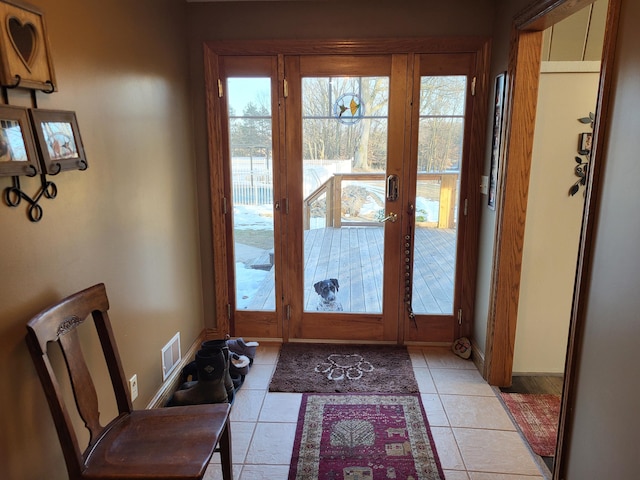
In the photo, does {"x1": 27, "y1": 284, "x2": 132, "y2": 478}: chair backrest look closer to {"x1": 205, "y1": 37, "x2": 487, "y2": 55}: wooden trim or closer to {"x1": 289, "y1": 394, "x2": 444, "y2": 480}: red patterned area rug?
{"x1": 289, "y1": 394, "x2": 444, "y2": 480}: red patterned area rug

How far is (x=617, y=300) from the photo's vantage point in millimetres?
1492

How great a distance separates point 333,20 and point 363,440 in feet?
7.95

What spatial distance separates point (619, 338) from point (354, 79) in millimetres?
2112

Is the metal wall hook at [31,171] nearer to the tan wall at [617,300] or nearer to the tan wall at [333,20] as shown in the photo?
the tan wall at [333,20]

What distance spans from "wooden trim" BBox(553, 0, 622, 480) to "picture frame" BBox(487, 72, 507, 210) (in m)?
0.98

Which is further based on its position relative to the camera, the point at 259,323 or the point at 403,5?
the point at 259,323

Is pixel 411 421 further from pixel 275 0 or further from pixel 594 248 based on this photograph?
pixel 275 0

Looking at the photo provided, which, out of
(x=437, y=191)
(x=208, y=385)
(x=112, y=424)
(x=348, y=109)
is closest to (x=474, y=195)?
(x=437, y=191)

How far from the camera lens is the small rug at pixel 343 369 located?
270cm

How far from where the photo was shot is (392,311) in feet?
10.5

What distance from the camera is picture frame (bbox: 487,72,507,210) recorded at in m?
2.57

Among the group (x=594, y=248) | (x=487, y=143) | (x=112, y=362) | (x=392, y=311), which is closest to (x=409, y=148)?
(x=487, y=143)

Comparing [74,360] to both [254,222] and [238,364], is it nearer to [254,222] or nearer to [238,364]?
[238,364]

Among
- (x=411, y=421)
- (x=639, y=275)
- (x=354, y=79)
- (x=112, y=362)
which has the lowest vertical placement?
(x=411, y=421)
